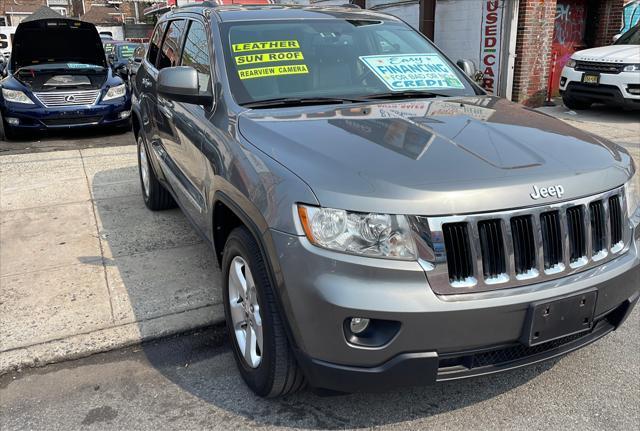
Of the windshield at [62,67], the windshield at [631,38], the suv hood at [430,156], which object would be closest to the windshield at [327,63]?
the suv hood at [430,156]

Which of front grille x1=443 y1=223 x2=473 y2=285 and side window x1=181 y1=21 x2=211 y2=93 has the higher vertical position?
side window x1=181 y1=21 x2=211 y2=93

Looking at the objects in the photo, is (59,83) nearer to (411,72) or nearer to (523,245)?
(411,72)

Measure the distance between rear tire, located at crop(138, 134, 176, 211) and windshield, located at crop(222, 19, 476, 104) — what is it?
2098 millimetres

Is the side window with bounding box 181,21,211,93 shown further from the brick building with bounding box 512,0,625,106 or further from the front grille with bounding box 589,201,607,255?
the brick building with bounding box 512,0,625,106

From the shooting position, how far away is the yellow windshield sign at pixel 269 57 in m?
3.31

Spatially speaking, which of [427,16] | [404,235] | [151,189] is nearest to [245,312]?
[404,235]

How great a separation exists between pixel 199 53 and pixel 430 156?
2003 mm

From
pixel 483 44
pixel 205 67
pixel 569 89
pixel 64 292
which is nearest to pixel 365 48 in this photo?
pixel 205 67

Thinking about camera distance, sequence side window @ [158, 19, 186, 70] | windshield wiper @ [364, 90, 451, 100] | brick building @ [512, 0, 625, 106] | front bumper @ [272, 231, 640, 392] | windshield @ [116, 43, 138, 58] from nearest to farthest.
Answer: front bumper @ [272, 231, 640, 392]
windshield wiper @ [364, 90, 451, 100]
side window @ [158, 19, 186, 70]
brick building @ [512, 0, 625, 106]
windshield @ [116, 43, 138, 58]

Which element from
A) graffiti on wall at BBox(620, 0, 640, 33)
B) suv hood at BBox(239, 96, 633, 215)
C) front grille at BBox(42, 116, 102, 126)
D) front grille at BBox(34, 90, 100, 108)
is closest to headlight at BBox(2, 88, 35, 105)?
front grille at BBox(34, 90, 100, 108)

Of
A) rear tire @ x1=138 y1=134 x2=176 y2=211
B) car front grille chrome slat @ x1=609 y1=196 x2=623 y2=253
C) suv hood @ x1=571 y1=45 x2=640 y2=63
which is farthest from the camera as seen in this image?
suv hood @ x1=571 y1=45 x2=640 y2=63

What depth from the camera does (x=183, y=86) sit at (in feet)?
10.2

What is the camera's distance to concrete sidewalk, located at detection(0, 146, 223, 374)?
335 centimetres

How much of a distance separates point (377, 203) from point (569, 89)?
9961mm
